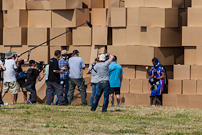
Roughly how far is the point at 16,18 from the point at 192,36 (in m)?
6.41

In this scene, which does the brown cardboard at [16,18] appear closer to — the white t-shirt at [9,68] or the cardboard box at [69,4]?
the cardboard box at [69,4]

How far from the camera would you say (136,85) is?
60.0 ft

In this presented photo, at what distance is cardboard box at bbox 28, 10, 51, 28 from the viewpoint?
64.1ft

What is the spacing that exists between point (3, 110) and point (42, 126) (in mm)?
3179

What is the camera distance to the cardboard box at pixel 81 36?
19.2m

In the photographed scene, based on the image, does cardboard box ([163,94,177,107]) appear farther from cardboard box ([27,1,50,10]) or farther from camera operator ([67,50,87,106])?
cardboard box ([27,1,50,10])

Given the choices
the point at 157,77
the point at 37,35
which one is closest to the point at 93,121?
the point at 157,77

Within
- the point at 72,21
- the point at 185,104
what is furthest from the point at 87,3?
the point at 185,104

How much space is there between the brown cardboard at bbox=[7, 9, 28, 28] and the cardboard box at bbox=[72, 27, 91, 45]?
1943mm

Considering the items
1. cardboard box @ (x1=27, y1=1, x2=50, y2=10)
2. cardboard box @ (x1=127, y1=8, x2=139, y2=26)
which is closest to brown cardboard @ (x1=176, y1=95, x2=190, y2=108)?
cardboard box @ (x1=127, y1=8, x2=139, y2=26)

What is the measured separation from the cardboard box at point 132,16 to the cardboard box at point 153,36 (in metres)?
0.17

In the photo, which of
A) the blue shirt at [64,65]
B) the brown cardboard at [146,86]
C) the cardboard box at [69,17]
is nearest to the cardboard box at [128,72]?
the brown cardboard at [146,86]

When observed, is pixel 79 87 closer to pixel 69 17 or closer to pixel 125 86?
pixel 125 86

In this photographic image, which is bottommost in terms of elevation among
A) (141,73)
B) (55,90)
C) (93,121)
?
(93,121)
